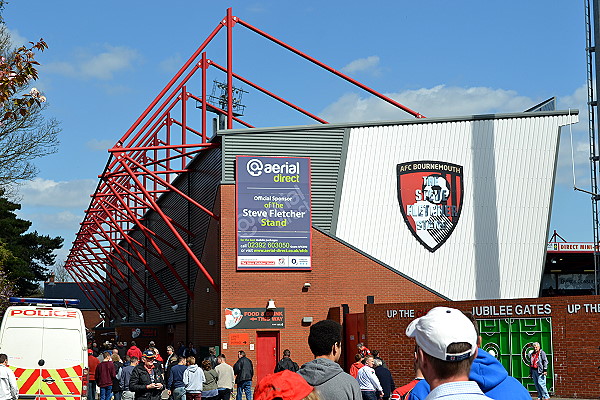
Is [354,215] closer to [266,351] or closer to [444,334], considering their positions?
[266,351]

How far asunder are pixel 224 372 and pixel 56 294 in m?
79.7

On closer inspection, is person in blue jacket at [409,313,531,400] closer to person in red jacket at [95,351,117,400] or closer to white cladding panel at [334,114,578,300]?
person in red jacket at [95,351,117,400]

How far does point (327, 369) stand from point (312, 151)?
30.9 m

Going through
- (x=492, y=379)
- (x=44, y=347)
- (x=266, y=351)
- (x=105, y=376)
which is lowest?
(x=266, y=351)

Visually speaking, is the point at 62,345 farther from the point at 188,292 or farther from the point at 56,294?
the point at 56,294

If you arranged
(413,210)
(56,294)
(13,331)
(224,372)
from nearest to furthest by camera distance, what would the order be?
(13,331) < (224,372) < (413,210) < (56,294)

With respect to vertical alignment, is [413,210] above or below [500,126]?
below

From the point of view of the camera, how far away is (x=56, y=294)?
315 feet

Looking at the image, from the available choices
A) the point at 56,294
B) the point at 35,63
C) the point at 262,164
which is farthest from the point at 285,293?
the point at 56,294

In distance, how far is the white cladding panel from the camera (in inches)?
1432

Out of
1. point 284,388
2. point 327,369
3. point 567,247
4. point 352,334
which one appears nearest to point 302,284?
point 352,334

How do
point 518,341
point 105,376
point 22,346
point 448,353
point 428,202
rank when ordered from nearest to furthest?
point 448,353 < point 22,346 < point 105,376 < point 518,341 < point 428,202

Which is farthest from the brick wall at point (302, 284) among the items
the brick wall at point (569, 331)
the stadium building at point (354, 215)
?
the brick wall at point (569, 331)

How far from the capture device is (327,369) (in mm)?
5379
